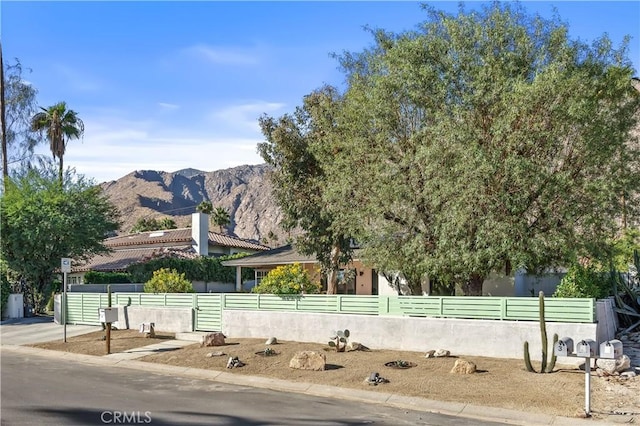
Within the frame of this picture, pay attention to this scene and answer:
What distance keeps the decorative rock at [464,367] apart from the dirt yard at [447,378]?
179 millimetres

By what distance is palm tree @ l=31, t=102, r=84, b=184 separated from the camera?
144ft

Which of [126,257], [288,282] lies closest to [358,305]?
[288,282]

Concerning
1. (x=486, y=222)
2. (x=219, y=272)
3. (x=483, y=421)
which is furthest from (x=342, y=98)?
(x=219, y=272)

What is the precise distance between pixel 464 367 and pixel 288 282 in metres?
8.26

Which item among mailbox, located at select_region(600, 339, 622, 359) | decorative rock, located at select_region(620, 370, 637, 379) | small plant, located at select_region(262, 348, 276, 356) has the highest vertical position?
mailbox, located at select_region(600, 339, 622, 359)

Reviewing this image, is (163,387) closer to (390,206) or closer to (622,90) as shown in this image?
(390,206)

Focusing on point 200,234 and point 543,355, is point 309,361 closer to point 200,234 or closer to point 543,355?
point 543,355

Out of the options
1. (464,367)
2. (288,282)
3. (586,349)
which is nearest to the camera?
(586,349)

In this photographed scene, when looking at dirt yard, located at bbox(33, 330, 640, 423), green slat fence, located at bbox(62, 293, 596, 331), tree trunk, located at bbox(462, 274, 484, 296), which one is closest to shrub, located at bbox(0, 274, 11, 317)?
green slat fence, located at bbox(62, 293, 596, 331)

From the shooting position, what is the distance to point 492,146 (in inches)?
727

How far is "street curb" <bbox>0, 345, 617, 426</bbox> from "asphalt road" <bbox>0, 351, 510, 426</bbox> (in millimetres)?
416

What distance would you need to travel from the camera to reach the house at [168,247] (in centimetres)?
4378

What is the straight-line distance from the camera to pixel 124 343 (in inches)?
851

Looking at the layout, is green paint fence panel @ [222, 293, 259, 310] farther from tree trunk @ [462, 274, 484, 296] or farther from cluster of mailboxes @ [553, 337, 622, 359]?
cluster of mailboxes @ [553, 337, 622, 359]
